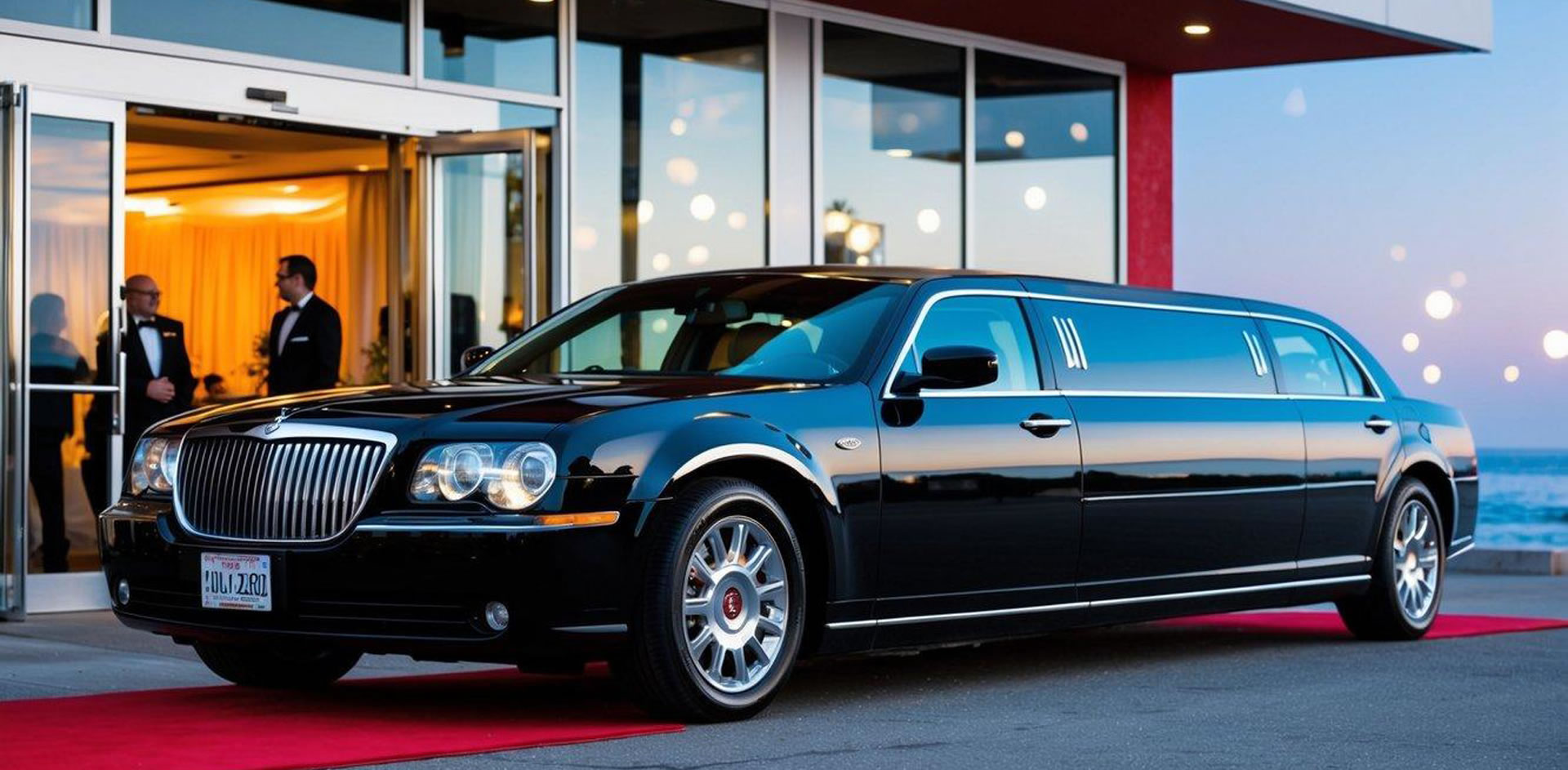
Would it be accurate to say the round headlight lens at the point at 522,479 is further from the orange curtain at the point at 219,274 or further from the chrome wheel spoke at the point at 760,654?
the orange curtain at the point at 219,274

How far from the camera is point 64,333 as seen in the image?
11.3m

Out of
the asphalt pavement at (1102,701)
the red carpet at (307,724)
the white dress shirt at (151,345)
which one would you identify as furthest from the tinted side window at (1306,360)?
the white dress shirt at (151,345)

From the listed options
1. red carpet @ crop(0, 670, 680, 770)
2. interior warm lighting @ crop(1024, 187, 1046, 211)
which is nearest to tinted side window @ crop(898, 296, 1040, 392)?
red carpet @ crop(0, 670, 680, 770)

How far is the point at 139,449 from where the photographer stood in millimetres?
7340

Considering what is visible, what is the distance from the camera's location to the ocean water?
63875mm

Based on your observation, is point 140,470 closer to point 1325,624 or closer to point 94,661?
point 94,661

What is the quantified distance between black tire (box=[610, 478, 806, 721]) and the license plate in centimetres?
102

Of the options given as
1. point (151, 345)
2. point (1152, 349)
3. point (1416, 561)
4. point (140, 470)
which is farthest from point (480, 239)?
point (140, 470)

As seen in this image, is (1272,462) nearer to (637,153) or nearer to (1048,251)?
(637,153)

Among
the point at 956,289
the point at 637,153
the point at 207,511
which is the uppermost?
the point at 637,153

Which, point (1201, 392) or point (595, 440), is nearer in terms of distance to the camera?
point (595, 440)

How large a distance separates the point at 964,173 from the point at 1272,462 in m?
7.86

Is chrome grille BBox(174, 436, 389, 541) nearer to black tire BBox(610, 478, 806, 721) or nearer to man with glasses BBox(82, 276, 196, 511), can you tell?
black tire BBox(610, 478, 806, 721)

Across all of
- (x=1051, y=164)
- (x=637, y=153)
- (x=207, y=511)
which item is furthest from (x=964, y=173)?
(x=207, y=511)
